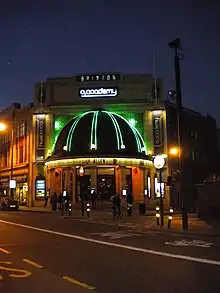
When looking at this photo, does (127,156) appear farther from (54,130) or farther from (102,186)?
(54,130)

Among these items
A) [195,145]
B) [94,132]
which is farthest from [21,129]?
[195,145]

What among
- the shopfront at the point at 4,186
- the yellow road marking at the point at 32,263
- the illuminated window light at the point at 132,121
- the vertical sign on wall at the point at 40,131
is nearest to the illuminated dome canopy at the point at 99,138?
the illuminated window light at the point at 132,121

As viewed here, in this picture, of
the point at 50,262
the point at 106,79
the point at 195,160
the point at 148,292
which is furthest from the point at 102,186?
the point at 148,292

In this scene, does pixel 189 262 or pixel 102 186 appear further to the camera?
pixel 102 186

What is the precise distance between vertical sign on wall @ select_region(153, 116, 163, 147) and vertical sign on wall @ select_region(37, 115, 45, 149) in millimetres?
13344

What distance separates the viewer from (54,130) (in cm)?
4681

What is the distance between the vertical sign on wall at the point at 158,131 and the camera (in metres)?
45.3

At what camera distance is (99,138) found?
4094cm

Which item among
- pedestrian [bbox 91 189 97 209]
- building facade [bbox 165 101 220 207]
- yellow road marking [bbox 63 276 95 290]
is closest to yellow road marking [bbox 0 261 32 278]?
yellow road marking [bbox 63 276 95 290]

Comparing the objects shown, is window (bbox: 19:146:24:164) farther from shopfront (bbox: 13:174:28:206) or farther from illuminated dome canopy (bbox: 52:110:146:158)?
illuminated dome canopy (bbox: 52:110:146:158)

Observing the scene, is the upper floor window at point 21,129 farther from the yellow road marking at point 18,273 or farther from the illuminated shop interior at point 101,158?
the yellow road marking at point 18,273

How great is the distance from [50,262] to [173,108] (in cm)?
4105

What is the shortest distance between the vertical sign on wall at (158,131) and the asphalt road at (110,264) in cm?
A: 3017

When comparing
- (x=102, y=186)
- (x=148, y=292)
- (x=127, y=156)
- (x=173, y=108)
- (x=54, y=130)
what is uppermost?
(x=173, y=108)
